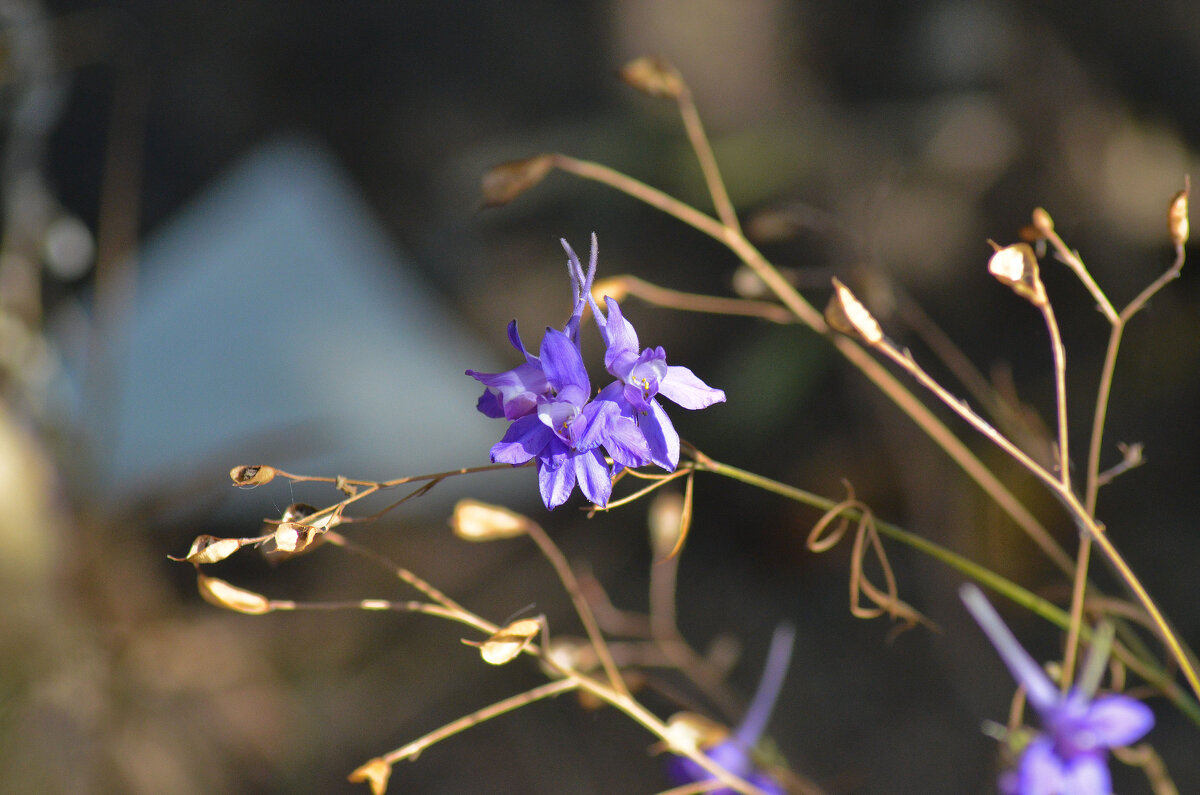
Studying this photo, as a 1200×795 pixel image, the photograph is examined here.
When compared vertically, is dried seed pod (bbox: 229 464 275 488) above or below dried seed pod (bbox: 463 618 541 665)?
above

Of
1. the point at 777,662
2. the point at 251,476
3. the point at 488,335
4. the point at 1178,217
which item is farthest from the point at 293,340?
the point at 1178,217

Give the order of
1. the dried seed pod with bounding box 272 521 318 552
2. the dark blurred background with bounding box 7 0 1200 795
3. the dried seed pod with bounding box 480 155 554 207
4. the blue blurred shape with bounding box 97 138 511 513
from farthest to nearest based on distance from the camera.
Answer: the blue blurred shape with bounding box 97 138 511 513, the dark blurred background with bounding box 7 0 1200 795, the dried seed pod with bounding box 480 155 554 207, the dried seed pod with bounding box 272 521 318 552

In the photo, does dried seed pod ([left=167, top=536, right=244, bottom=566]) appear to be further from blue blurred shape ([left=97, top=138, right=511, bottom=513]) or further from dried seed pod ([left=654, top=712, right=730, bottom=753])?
blue blurred shape ([left=97, top=138, right=511, bottom=513])

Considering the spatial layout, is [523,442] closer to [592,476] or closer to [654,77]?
[592,476]

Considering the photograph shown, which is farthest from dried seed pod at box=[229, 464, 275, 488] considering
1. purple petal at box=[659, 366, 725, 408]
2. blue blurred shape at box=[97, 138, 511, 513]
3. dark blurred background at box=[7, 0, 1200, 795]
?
blue blurred shape at box=[97, 138, 511, 513]

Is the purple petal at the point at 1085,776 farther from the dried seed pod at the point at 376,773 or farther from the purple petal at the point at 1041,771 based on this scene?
the dried seed pod at the point at 376,773

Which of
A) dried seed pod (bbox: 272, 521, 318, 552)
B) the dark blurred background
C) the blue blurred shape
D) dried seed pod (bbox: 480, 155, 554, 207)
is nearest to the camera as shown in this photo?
dried seed pod (bbox: 272, 521, 318, 552)
